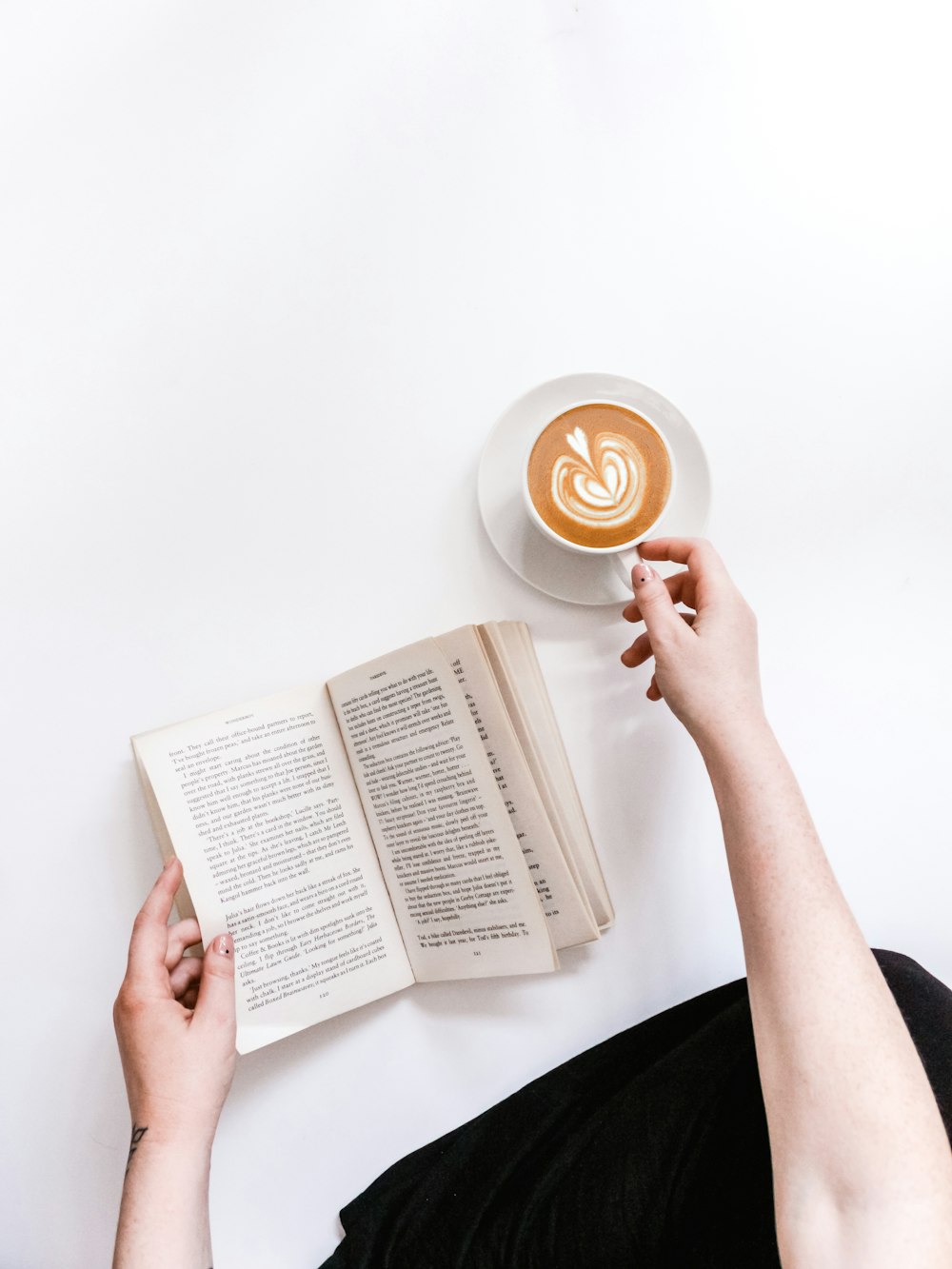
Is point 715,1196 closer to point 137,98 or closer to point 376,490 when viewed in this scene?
point 376,490

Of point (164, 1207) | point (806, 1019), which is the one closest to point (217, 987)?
point (164, 1207)

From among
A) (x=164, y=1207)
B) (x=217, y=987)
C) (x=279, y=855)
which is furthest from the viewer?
(x=279, y=855)

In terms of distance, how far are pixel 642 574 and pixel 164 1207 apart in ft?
2.54

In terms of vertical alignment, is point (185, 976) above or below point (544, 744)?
below

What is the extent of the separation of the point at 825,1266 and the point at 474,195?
1.16 metres

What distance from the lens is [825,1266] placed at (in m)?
0.68

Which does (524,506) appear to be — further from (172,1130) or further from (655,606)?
(172,1130)

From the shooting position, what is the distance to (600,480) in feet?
3.24

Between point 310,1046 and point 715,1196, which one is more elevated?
point 310,1046

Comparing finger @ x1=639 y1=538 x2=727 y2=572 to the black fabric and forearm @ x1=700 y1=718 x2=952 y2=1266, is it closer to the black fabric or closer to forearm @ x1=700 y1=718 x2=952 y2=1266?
forearm @ x1=700 y1=718 x2=952 y2=1266

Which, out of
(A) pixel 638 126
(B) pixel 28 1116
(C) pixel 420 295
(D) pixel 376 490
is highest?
(A) pixel 638 126

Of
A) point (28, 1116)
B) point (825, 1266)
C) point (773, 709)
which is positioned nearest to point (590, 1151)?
point (825, 1266)

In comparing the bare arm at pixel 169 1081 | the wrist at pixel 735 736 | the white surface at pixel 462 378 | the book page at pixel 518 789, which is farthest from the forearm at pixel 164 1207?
the wrist at pixel 735 736

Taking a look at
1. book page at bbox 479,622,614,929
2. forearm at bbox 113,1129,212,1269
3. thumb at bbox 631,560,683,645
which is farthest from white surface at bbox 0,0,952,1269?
forearm at bbox 113,1129,212,1269
